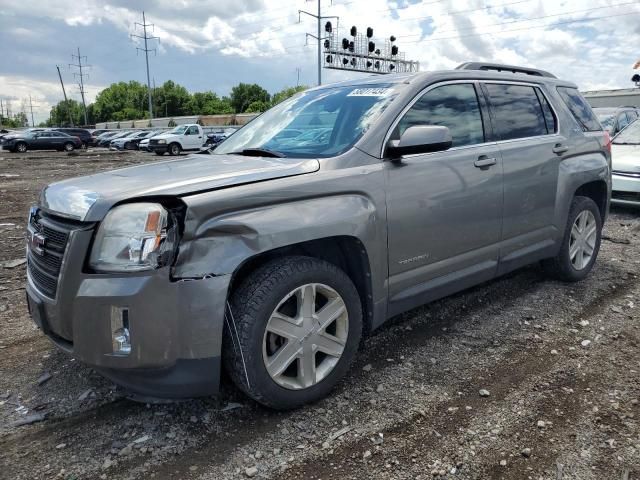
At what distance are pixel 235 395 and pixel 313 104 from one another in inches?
80.7

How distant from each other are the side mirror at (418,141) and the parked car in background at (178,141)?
26.6 meters

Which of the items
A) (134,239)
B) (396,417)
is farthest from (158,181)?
(396,417)

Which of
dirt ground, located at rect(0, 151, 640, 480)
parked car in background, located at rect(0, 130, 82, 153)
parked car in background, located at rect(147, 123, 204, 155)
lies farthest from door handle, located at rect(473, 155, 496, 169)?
parked car in background, located at rect(0, 130, 82, 153)

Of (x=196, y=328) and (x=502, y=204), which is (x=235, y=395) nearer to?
(x=196, y=328)

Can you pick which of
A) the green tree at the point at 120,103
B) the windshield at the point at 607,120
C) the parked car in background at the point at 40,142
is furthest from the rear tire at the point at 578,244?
the green tree at the point at 120,103

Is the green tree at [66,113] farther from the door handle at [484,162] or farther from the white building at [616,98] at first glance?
the door handle at [484,162]

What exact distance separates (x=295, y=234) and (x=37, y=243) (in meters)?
1.35

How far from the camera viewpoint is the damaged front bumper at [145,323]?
2238 millimetres

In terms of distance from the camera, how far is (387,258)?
302 cm

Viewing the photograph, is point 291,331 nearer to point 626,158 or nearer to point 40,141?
point 626,158

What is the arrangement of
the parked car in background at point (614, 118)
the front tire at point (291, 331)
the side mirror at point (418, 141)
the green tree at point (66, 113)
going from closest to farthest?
the front tire at point (291, 331), the side mirror at point (418, 141), the parked car in background at point (614, 118), the green tree at point (66, 113)

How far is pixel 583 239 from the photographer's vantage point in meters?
4.83

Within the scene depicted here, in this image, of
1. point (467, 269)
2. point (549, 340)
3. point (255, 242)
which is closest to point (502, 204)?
point (467, 269)

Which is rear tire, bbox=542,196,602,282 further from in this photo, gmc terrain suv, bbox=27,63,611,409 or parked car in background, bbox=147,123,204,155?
parked car in background, bbox=147,123,204,155
